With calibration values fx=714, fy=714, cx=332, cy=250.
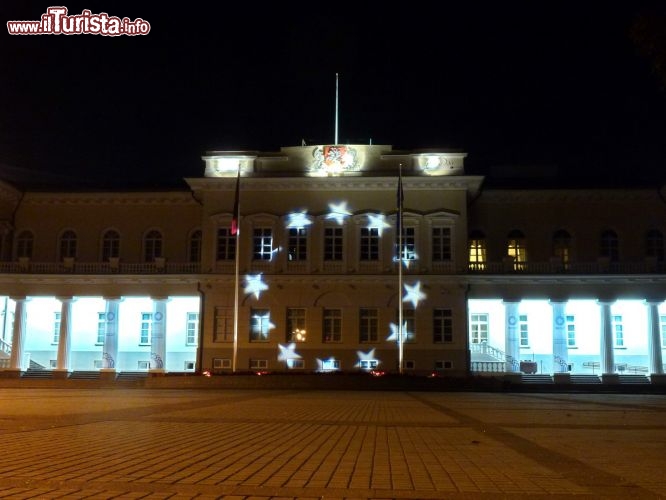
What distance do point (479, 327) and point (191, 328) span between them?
16.6m

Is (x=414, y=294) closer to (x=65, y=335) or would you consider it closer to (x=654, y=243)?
(x=654, y=243)

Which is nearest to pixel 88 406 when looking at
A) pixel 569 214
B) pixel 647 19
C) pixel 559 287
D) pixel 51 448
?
pixel 51 448

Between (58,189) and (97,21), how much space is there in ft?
70.6

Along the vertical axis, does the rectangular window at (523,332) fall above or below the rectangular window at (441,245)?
below

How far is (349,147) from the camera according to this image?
39156 mm

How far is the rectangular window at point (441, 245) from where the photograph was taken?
129ft

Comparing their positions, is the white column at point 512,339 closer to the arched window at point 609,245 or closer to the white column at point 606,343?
the white column at point 606,343

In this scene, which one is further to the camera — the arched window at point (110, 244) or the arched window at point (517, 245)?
the arched window at point (110, 244)

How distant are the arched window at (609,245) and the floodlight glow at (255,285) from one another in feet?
63.8

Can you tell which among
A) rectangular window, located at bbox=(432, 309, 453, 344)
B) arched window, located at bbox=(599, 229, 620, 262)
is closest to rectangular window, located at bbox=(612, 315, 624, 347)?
arched window, located at bbox=(599, 229, 620, 262)

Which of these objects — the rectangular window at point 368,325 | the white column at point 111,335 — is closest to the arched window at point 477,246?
the rectangular window at point 368,325

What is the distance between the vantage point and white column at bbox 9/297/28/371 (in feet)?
128

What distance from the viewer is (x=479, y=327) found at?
40812 mm

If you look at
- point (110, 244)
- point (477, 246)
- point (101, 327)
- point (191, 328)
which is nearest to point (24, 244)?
point (110, 244)
